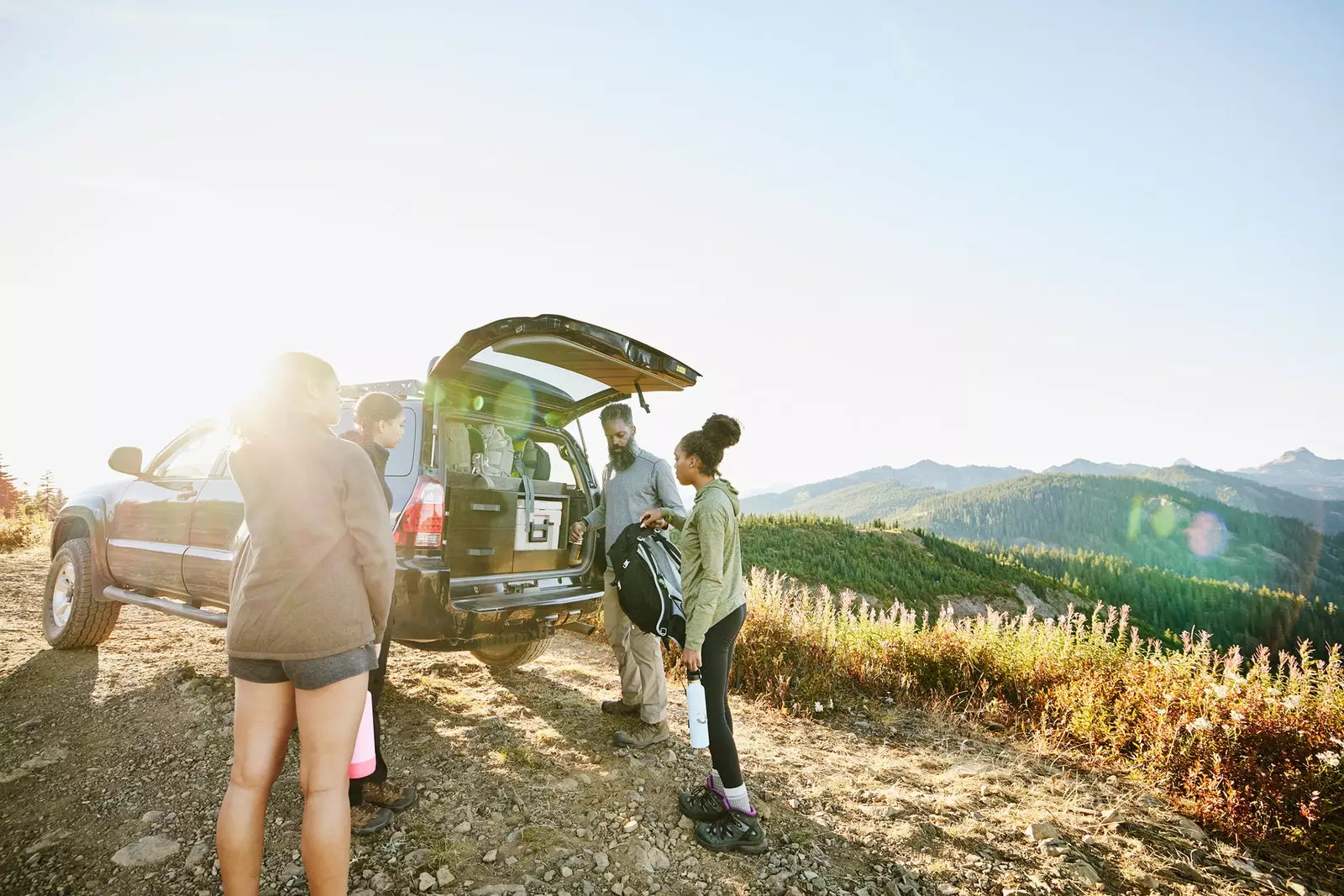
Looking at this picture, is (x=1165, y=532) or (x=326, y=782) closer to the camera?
(x=326, y=782)

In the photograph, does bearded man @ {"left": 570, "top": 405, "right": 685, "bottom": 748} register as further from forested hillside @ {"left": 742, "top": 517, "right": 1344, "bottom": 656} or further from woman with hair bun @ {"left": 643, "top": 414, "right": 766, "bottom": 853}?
forested hillside @ {"left": 742, "top": 517, "right": 1344, "bottom": 656}

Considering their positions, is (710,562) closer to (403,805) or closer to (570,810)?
(570,810)

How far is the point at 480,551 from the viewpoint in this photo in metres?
4.00

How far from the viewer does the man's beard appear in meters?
4.21

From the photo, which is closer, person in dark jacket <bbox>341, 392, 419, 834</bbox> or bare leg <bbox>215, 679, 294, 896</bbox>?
bare leg <bbox>215, 679, 294, 896</bbox>

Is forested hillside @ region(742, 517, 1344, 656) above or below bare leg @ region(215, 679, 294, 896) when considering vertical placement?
below

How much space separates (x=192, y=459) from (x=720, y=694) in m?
4.62

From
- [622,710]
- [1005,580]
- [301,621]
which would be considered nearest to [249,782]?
[301,621]

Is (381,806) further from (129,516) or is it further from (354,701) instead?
(129,516)

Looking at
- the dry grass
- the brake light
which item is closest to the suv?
the brake light

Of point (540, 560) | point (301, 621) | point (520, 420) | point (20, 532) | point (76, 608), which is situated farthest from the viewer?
point (20, 532)

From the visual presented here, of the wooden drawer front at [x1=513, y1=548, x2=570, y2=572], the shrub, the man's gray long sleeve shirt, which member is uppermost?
the man's gray long sleeve shirt

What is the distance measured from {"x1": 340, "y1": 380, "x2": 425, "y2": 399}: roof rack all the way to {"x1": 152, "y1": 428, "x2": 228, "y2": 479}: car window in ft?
4.11

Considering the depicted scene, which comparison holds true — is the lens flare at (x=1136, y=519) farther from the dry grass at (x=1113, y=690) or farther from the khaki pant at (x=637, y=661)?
the khaki pant at (x=637, y=661)
